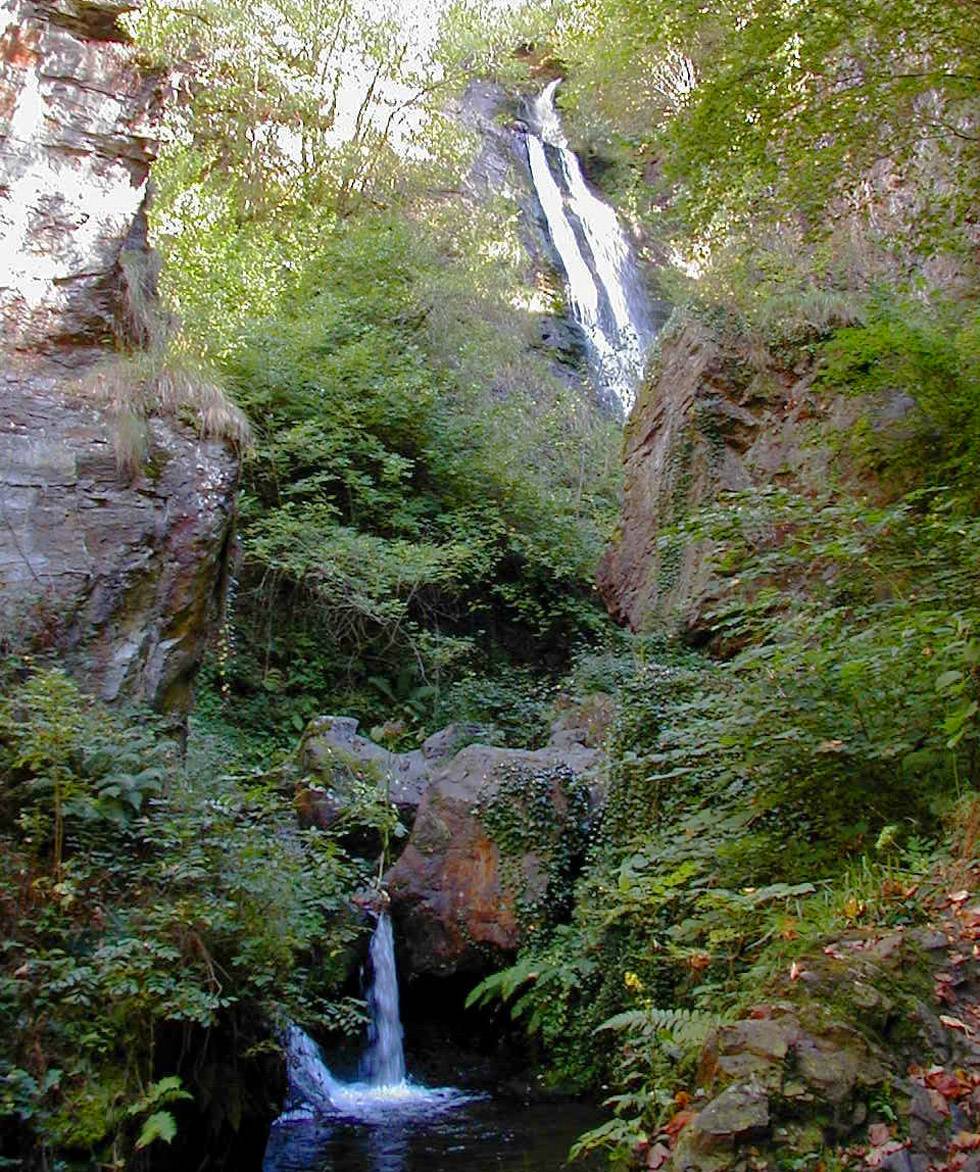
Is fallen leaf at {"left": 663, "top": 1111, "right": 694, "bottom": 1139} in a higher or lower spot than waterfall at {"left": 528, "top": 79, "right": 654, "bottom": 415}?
lower

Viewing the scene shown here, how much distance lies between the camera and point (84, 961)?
5.19m

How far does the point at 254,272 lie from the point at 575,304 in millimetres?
9517

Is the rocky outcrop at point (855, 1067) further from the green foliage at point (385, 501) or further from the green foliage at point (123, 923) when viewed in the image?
the green foliage at point (385, 501)

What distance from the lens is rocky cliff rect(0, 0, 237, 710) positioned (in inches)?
285

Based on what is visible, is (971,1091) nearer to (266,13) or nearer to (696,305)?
(696,305)

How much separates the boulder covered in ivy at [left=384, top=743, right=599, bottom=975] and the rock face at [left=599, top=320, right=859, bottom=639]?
8.82 ft

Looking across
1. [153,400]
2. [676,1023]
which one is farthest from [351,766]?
[676,1023]

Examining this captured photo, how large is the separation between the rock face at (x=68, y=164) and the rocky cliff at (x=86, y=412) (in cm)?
1

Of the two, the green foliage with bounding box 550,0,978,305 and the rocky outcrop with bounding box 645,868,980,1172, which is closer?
the rocky outcrop with bounding box 645,868,980,1172

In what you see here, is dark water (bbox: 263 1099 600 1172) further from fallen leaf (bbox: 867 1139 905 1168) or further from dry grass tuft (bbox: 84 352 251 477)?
dry grass tuft (bbox: 84 352 251 477)

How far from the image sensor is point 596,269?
2439 cm

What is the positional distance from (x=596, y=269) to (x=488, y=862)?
17810 mm

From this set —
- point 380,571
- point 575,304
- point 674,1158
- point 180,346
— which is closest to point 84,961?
point 674,1158

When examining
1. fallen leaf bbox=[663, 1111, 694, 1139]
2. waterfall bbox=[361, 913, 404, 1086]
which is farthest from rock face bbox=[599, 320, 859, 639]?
fallen leaf bbox=[663, 1111, 694, 1139]
